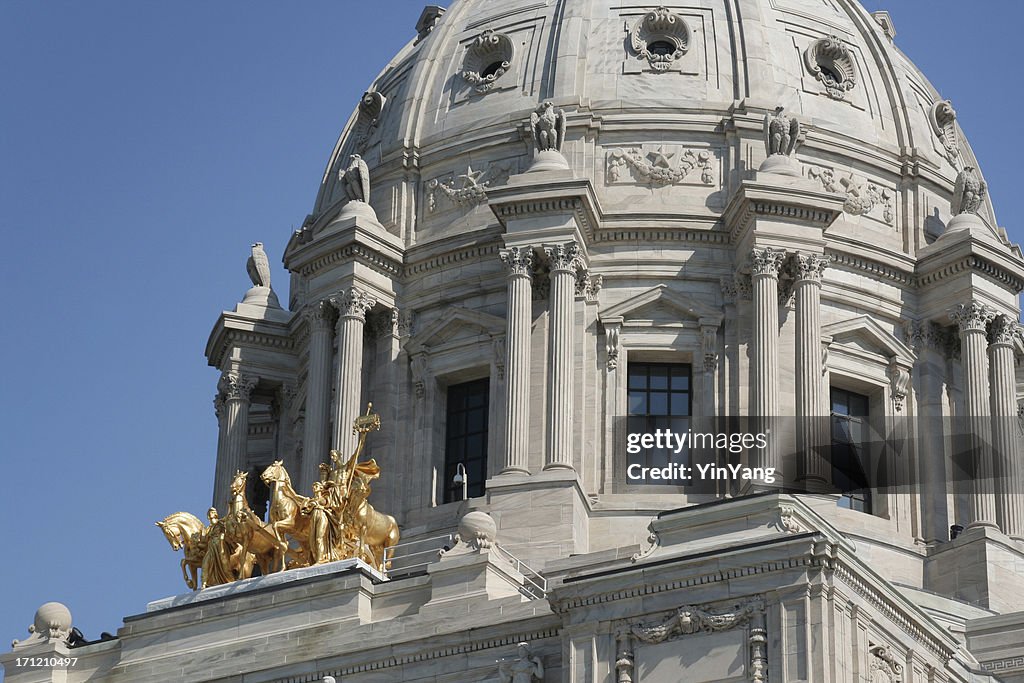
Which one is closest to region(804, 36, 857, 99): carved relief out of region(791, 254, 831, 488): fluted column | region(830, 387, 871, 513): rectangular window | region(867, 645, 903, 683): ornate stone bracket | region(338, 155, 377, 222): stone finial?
region(791, 254, 831, 488): fluted column

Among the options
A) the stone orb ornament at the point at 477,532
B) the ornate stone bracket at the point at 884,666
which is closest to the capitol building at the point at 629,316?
the stone orb ornament at the point at 477,532

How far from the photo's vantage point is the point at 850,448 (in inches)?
2987

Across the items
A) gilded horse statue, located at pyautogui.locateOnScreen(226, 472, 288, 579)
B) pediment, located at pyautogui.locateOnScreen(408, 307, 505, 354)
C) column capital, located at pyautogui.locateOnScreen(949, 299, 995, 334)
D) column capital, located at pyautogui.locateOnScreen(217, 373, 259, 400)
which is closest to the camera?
gilded horse statue, located at pyautogui.locateOnScreen(226, 472, 288, 579)

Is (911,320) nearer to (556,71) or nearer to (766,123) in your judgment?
(766,123)

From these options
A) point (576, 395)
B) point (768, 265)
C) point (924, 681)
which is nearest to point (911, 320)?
point (768, 265)

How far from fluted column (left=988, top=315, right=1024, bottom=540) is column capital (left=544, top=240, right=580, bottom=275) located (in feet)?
42.1

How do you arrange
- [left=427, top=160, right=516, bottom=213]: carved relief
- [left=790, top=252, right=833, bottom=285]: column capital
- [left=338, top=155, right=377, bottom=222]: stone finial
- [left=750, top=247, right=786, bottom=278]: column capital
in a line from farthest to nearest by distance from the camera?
[left=338, top=155, right=377, bottom=222]: stone finial, [left=427, top=160, right=516, bottom=213]: carved relief, [left=790, top=252, right=833, bottom=285]: column capital, [left=750, top=247, right=786, bottom=278]: column capital

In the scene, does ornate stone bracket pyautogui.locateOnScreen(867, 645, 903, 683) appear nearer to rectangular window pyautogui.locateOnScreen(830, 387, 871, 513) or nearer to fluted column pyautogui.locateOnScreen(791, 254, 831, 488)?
fluted column pyautogui.locateOnScreen(791, 254, 831, 488)

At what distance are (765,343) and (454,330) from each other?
31.5 ft

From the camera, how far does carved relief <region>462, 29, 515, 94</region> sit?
82.4 m

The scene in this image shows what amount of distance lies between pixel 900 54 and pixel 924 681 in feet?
119

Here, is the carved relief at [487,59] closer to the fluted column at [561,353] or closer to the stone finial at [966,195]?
the fluted column at [561,353]

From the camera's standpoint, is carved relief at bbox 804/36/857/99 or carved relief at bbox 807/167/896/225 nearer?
carved relief at bbox 807/167/896/225

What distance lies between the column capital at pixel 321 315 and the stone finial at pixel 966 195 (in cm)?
1910
